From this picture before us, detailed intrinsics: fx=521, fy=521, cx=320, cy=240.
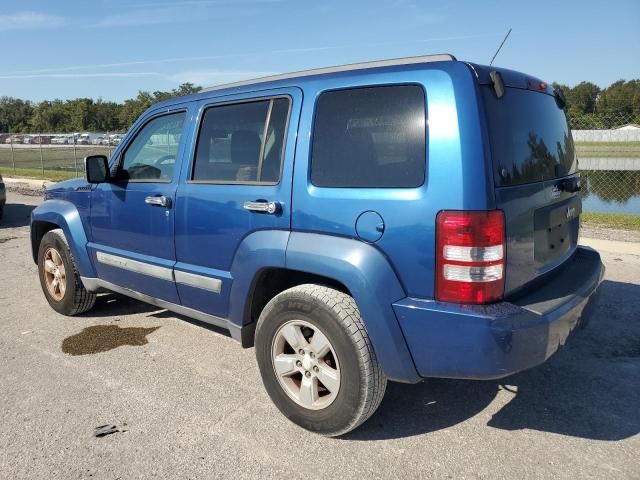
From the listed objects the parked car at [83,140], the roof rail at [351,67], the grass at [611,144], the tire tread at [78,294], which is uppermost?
the parked car at [83,140]

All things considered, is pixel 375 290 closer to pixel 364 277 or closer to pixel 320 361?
pixel 364 277

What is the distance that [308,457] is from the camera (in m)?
2.76

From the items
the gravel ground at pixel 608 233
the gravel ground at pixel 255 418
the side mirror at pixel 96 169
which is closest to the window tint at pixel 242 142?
the side mirror at pixel 96 169

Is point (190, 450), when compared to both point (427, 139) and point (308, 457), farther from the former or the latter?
point (427, 139)

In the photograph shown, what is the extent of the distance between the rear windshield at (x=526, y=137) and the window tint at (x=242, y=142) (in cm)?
123

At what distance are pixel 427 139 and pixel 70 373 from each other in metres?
3.02

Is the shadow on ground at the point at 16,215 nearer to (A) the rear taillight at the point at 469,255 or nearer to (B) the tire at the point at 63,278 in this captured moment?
(B) the tire at the point at 63,278

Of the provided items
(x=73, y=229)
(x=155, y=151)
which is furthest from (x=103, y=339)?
(x=155, y=151)

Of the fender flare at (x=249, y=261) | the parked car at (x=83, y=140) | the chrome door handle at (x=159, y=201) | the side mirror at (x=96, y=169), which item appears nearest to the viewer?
the fender flare at (x=249, y=261)

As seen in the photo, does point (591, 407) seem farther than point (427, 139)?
Yes

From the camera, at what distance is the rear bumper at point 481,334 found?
239 centimetres

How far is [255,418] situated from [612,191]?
1078 cm

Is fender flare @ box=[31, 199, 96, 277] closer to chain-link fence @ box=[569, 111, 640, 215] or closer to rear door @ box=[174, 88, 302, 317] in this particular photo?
rear door @ box=[174, 88, 302, 317]

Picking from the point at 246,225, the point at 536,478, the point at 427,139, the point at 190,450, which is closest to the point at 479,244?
the point at 427,139
